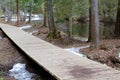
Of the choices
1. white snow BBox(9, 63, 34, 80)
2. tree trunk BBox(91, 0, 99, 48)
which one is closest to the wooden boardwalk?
white snow BBox(9, 63, 34, 80)

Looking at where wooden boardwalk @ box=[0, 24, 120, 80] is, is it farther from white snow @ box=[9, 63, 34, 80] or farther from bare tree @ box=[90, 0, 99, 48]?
bare tree @ box=[90, 0, 99, 48]

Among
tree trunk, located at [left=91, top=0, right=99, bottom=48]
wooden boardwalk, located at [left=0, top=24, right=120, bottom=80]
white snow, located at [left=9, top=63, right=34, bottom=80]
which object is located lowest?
white snow, located at [left=9, top=63, right=34, bottom=80]

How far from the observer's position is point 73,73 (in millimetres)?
6879

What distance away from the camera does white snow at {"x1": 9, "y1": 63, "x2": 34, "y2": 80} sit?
8289 millimetres

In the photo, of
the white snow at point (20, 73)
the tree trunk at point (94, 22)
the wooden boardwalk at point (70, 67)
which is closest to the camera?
the wooden boardwalk at point (70, 67)

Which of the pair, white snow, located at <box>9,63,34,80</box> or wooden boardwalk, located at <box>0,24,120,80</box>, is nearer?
wooden boardwalk, located at <box>0,24,120,80</box>

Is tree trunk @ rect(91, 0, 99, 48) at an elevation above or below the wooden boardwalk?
above

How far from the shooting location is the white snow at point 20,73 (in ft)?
27.2

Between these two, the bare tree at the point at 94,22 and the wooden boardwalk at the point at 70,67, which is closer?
the wooden boardwalk at the point at 70,67

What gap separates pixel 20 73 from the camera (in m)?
8.84

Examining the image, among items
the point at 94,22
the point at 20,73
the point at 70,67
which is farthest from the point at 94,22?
the point at 70,67

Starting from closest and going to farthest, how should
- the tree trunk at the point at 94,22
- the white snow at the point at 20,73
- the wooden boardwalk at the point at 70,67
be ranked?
the wooden boardwalk at the point at 70,67 < the white snow at the point at 20,73 < the tree trunk at the point at 94,22

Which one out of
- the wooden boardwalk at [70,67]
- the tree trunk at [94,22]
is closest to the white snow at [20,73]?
the wooden boardwalk at [70,67]

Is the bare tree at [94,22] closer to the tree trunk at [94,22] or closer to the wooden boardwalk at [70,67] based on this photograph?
the tree trunk at [94,22]
